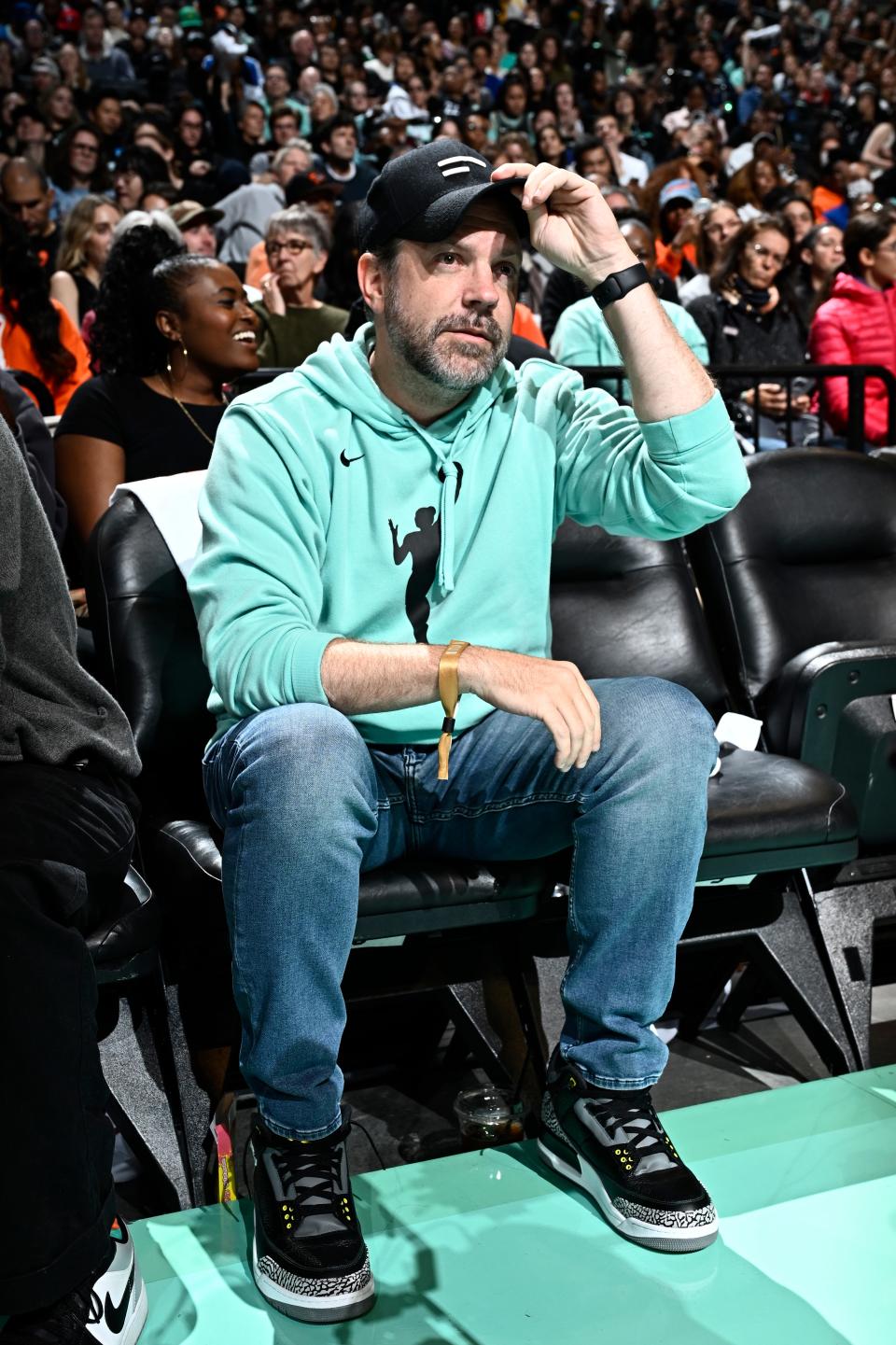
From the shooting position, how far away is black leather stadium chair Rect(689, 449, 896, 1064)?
2.42m

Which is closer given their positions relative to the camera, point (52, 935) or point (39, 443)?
point (52, 935)

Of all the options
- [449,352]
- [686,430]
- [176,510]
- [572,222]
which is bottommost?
[176,510]

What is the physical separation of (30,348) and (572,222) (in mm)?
3208

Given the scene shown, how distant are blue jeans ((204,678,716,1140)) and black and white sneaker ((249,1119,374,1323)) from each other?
34 millimetres

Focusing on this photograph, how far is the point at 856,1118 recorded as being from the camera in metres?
2.09

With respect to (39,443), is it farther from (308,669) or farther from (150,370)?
(308,669)

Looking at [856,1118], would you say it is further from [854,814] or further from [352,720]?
[352,720]

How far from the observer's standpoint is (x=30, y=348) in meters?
4.78

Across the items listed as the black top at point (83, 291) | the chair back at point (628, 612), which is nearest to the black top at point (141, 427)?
the chair back at point (628, 612)

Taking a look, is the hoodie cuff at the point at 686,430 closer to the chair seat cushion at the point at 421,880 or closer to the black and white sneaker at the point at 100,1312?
the chair seat cushion at the point at 421,880

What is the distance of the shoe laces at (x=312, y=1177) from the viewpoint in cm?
168

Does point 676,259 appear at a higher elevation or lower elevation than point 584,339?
lower

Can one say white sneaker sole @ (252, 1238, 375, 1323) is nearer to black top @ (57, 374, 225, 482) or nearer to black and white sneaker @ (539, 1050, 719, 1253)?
black and white sneaker @ (539, 1050, 719, 1253)

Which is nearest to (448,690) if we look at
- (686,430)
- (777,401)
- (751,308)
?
(686,430)
